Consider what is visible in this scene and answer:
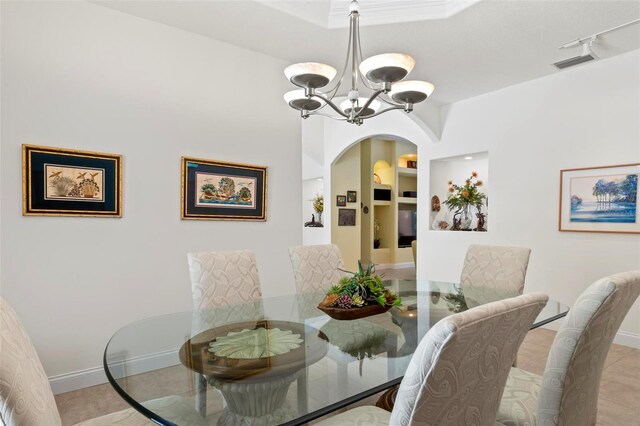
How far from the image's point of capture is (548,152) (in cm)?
397

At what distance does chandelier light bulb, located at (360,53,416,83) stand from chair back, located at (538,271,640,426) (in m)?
1.33

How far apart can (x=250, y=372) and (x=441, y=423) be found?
2.08 feet

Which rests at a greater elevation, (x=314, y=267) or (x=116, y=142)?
(x=116, y=142)

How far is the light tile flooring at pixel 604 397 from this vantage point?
2188 millimetres

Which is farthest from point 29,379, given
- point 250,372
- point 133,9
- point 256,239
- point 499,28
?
point 499,28

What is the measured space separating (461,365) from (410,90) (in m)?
1.82

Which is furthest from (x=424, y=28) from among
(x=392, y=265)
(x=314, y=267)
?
(x=392, y=265)

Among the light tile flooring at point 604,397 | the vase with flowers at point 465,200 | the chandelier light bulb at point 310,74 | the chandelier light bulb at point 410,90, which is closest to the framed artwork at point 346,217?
the vase with flowers at point 465,200

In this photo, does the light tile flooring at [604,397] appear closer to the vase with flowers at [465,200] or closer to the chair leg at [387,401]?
the chair leg at [387,401]

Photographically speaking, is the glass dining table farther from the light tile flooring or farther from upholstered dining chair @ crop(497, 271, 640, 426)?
the light tile flooring

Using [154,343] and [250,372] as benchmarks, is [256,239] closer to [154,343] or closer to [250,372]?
[154,343]

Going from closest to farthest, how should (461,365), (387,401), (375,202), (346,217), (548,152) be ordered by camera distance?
(461,365)
(387,401)
(548,152)
(346,217)
(375,202)

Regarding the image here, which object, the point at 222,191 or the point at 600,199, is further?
the point at 600,199

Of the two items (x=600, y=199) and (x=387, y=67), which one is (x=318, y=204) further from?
(x=387, y=67)
